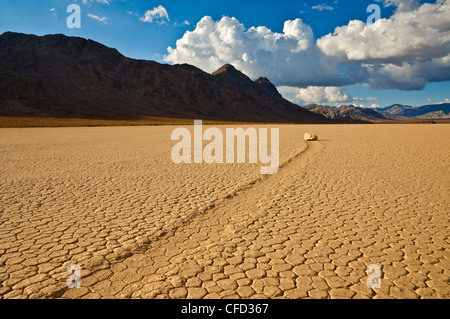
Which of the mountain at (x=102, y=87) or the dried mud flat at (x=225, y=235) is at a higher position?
the mountain at (x=102, y=87)

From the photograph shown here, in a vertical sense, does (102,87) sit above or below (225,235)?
above

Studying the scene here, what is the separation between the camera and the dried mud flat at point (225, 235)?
3020 millimetres

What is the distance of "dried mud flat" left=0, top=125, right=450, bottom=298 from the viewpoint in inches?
119

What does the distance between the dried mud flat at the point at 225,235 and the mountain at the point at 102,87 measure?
60.5 meters

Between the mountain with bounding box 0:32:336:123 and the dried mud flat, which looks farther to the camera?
the mountain with bounding box 0:32:336:123

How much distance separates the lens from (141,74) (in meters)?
96.6

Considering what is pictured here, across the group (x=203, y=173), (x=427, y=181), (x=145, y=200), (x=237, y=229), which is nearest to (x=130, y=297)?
(x=237, y=229)

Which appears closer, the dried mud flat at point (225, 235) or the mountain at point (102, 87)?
the dried mud flat at point (225, 235)

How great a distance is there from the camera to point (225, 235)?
4.26m

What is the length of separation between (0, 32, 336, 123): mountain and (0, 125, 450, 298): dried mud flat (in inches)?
2381

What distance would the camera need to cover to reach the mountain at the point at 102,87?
62.9 meters

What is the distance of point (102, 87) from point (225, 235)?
91843 millimetres

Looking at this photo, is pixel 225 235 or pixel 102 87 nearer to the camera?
pixel 225 235
